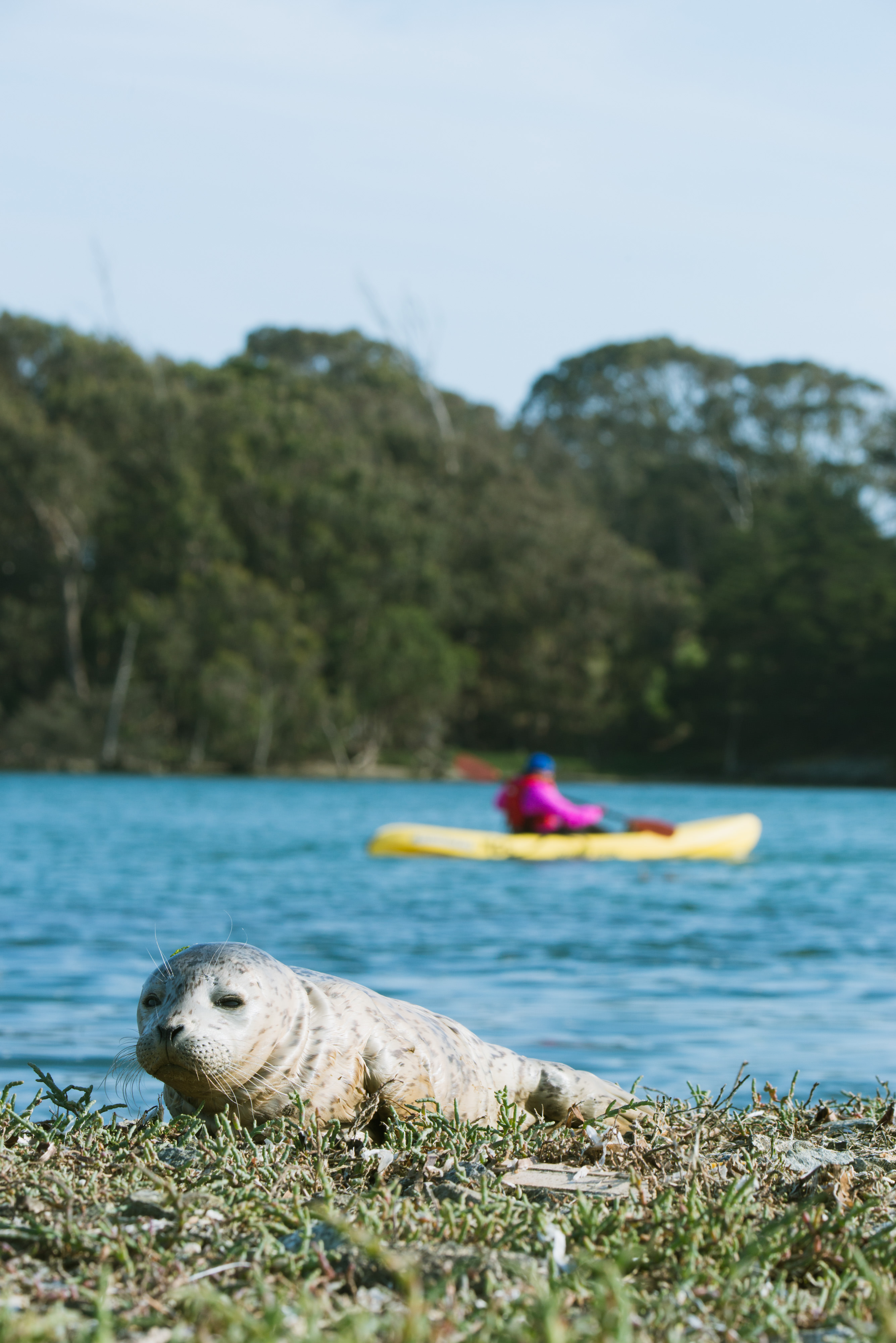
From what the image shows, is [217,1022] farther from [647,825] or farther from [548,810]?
[647,825]

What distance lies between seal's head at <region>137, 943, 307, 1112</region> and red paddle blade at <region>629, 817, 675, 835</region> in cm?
1562

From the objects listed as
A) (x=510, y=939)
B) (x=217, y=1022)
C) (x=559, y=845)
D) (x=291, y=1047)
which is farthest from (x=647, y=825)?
(x=217, y=1022)

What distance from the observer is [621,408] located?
80000 millimetres

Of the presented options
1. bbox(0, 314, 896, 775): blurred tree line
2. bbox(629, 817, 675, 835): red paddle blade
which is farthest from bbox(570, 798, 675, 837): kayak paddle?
bbox(0, 314, 896, 775): blurred tree line

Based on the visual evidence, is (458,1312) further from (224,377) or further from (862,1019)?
(224,377)

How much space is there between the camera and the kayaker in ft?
60.6

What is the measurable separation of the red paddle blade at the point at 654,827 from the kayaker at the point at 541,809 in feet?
1.67

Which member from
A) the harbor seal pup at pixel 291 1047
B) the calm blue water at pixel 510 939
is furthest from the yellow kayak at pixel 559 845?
the harbor seal pup at pixel 291 1047

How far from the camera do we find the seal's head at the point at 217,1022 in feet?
10.8

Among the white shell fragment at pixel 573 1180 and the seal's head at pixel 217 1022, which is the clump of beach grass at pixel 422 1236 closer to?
the white shell fragment at pixel 573 1180

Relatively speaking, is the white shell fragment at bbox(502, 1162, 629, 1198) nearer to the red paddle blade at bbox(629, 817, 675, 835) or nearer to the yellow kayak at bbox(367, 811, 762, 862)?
the yellow kayak at bbox(367, 811, 762, 862)

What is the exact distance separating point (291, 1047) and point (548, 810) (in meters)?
15.1

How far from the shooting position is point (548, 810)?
60.7ft

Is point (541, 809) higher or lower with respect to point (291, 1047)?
lower
